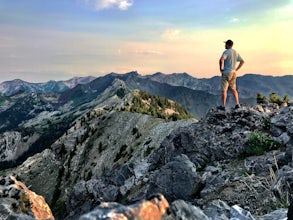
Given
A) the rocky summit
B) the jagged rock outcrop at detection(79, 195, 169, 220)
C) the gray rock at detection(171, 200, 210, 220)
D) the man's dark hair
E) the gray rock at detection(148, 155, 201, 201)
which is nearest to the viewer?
the jagged rock outcrop at detection(79, 195, 169, 220)

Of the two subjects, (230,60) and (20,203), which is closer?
(20,203)

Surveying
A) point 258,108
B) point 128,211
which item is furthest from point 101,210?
point 258,108

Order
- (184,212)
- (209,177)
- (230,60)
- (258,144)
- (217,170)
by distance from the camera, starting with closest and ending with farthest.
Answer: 1. (184,212)
2. (209,177)
3. (217,170)
4. (258,144)
5. (230,60)

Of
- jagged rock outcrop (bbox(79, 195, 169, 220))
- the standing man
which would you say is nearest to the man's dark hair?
the standing man

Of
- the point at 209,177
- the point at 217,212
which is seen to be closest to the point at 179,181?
the point at 209,177

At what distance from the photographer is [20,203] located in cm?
1683

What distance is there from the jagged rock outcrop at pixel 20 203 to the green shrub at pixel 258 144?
11411mm

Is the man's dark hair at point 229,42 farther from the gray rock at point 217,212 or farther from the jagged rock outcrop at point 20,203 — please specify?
the gray rock at point 217,212

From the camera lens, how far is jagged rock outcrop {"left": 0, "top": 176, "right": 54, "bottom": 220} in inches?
640

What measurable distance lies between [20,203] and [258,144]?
13.2 metres

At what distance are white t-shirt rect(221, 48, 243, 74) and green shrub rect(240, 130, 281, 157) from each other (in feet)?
19.4

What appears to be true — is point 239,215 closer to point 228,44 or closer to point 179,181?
point 179,181

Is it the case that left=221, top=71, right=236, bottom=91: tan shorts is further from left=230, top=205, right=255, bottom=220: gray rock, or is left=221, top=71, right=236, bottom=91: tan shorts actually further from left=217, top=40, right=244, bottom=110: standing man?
left=230, top=205, right=255, bottom=220: gray rock

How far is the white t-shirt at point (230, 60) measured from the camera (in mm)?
27078
